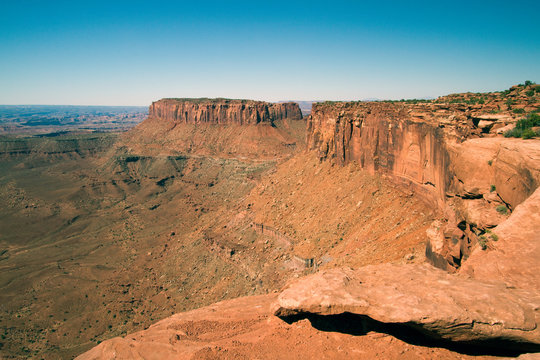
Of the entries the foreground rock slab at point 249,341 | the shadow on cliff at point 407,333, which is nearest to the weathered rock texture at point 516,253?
the shadow on cliff at point 407,333

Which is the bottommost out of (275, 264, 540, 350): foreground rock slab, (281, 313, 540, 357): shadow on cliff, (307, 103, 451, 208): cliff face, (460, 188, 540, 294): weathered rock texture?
(281, 313, 540, 357): shadow on cliff

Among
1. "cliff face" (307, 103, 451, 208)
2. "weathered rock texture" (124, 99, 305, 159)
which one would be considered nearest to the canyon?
"cliff face" (307, 103, 451, 208)

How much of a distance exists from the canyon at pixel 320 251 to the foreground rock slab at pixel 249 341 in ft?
0.23

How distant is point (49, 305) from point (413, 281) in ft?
116

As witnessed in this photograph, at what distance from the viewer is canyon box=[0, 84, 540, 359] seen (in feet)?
30.4

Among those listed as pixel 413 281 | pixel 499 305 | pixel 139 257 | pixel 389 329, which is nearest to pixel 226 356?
pixel 389 329

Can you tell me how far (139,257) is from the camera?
40688 millimetres

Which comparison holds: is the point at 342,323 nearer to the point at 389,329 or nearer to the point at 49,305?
the point at 389,329

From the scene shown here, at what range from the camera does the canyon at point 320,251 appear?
926cm

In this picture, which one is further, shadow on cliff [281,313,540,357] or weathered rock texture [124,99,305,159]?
weathered rock texture [124,99,305,159]

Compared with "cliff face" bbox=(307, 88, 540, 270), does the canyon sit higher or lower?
lower

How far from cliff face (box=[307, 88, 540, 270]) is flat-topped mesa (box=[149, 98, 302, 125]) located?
223ft

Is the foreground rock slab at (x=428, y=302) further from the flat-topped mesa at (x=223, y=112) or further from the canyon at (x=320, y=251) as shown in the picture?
the flat-topped mesa at (x=223, y=112)

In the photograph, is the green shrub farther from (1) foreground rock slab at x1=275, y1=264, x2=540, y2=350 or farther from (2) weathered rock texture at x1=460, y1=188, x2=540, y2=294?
(1) foreground rock slab at x1=275, y1=264, x2=540, y2=350
